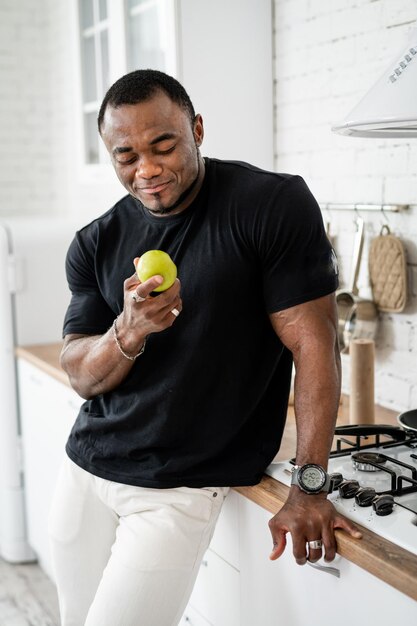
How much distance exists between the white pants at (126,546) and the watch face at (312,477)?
26 centimetres

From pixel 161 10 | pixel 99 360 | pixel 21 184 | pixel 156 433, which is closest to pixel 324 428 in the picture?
pixel 156 433

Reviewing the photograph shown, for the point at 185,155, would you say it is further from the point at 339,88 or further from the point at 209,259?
the point at 339,88

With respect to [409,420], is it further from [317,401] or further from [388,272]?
[388,272]

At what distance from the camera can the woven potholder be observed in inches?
82.5

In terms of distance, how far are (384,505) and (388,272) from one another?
88cm

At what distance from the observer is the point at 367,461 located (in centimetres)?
161

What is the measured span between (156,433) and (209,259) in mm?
361

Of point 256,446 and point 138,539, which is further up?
point 256,446

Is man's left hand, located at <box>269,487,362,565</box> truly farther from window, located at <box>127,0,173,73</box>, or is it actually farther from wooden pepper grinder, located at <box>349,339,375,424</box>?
window, located at <box>127,0,173,73</box>

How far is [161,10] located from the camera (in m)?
2.51

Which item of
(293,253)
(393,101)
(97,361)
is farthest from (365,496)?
(393,101)

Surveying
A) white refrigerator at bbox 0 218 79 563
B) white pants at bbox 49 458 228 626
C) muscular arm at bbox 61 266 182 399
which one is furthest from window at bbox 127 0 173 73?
white pants at bbox 49 458 228 626

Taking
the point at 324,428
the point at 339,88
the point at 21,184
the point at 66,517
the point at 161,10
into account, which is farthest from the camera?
the point at 21,184

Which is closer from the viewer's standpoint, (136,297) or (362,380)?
(136,297)
